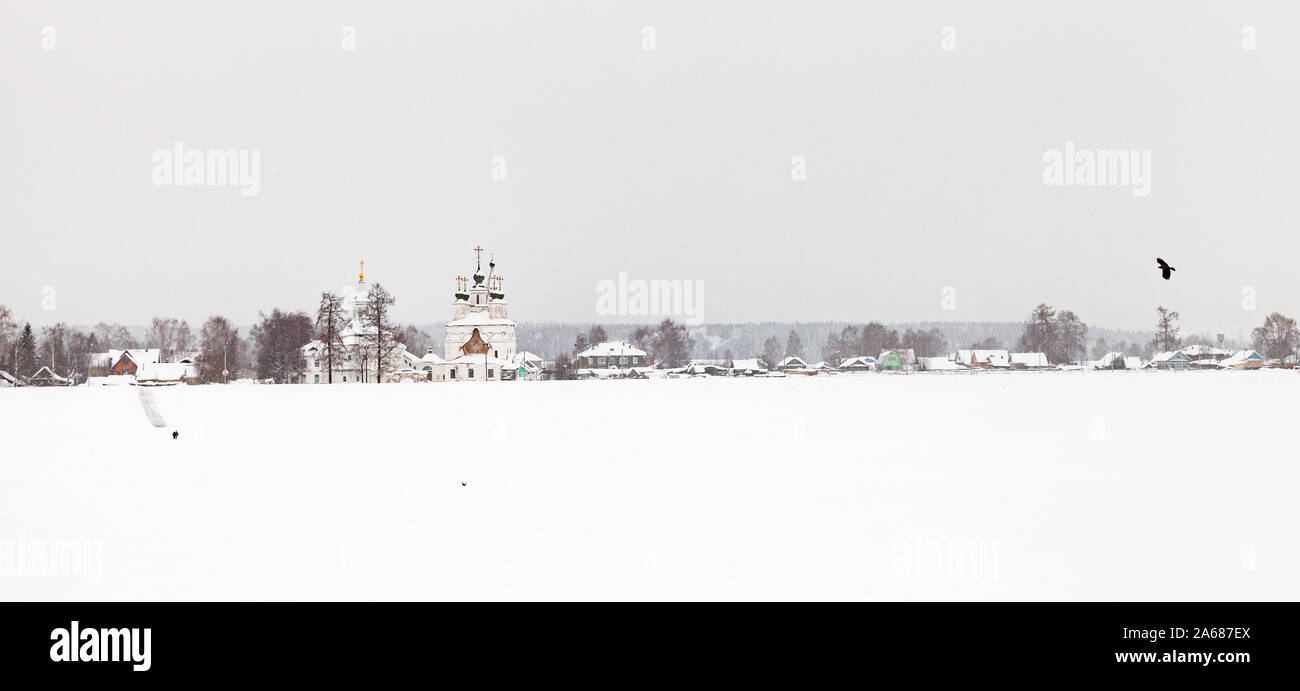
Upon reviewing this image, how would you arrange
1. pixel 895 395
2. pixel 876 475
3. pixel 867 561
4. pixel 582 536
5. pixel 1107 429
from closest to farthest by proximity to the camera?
1. pixel 867 561
2. pixel 582 536
3. pixel 876 475
4. pixel 1107 429
5. pixel 895 395

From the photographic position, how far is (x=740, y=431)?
21.2m

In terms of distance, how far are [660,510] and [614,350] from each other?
126 metres

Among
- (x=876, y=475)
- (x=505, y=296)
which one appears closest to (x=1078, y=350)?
(x=505, y=296)

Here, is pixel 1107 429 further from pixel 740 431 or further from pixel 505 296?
pixel 505 296

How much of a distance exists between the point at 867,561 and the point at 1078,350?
418ft

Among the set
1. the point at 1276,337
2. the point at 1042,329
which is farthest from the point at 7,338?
the point at 1276,337

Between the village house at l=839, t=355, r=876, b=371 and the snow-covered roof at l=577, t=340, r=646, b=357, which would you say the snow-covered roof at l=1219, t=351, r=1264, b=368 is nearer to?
the village house at l=839, t=355, r=876, b=371

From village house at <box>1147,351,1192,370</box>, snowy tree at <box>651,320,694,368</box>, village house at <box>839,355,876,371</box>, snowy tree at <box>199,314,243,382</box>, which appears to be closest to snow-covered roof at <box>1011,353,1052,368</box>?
village house at <box>1147,351,1192,370</box>

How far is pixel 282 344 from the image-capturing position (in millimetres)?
95250

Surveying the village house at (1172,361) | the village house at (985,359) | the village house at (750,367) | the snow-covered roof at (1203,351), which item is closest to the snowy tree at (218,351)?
the village house at (750,367)

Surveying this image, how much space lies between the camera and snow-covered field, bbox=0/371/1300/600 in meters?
8.91

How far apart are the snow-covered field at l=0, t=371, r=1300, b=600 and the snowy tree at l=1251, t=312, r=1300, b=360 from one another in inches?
3946

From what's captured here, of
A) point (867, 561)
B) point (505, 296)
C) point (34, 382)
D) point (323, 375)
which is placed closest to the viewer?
point (867, 561)

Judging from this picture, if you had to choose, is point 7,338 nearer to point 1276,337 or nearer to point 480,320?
point 480,320
